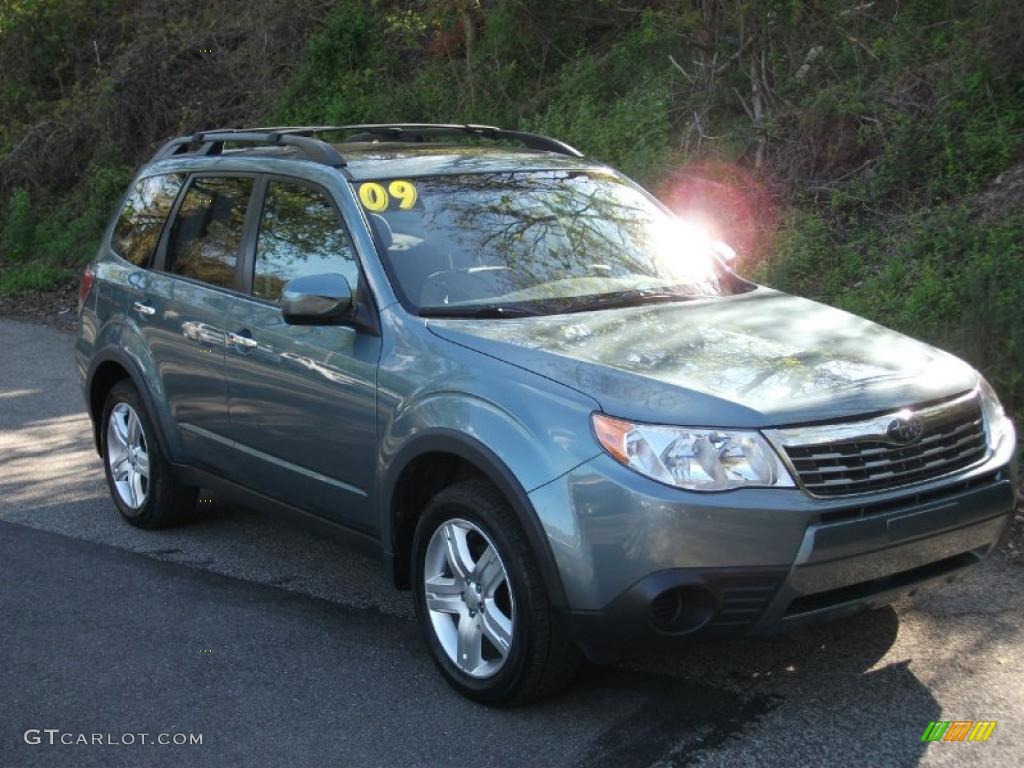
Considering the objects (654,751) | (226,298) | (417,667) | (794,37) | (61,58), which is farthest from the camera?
(61,58)

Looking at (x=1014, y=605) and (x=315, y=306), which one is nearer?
(x=315, y=306)

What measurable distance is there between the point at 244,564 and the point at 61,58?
53.9ft

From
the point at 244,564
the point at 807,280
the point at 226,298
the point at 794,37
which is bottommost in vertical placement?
the point at 244,564

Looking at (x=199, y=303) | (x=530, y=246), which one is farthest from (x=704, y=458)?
(x=199, y=303)

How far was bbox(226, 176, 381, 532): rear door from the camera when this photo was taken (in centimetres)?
496

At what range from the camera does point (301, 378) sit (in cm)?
519

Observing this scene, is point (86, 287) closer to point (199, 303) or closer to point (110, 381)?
point (110, 381)

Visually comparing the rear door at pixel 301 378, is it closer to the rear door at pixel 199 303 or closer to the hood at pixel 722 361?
the rear door at pixel 199 303

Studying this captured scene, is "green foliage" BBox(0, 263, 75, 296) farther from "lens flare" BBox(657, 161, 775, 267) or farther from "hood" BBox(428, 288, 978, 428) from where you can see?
"hood" BBox(428, 288, 978, 428)

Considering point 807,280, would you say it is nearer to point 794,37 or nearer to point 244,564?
point 794,37

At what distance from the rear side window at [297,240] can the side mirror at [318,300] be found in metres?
0.21

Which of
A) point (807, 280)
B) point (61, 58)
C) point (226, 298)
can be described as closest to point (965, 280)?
point (807, 280)

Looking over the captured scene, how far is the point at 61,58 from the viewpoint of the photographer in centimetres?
2042
